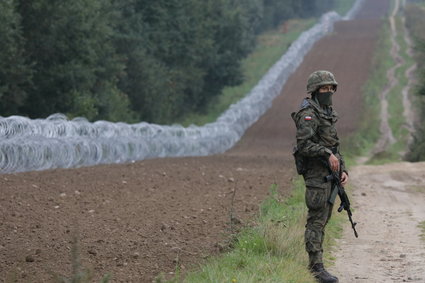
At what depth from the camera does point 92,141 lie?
24.3 m

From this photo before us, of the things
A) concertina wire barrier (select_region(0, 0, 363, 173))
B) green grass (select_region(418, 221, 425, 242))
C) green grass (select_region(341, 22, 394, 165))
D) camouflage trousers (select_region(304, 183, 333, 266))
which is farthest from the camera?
green grass (select_region(341, 22, 394, 165))

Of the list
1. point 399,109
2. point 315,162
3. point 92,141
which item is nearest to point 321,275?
point 315,162

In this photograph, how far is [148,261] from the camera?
9992 millimetres

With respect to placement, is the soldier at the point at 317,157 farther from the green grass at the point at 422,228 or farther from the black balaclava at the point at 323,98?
the green grass at the point at 422,228

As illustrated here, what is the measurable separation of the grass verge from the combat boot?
3.8 inches

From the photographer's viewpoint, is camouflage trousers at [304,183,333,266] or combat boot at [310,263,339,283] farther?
camouflage trousers at [304,183,333,266]

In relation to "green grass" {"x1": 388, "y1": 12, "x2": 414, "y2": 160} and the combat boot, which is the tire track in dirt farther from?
"green grass" {"x1": 388, "y1": 12, "x2": 414, "y2": 160}

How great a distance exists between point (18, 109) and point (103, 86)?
627 centimetres

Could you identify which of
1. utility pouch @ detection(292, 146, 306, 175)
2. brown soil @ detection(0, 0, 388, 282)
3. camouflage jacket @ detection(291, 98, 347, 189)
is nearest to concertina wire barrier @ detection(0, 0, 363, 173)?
brown soil @ detection(0, 0, 388, 282)

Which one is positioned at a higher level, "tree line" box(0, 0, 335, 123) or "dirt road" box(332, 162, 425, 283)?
"tree line" box(0, 0, 335, 123)

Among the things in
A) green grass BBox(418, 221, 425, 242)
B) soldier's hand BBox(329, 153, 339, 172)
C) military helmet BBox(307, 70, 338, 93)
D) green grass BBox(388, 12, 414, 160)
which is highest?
green grass BBox(388, 12, 414, 160)

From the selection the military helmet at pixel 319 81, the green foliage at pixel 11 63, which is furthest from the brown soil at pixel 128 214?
the green foliage at pixel 11 63

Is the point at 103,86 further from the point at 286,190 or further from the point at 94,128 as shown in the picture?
the point at 286,190

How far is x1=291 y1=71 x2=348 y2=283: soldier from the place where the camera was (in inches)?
379
